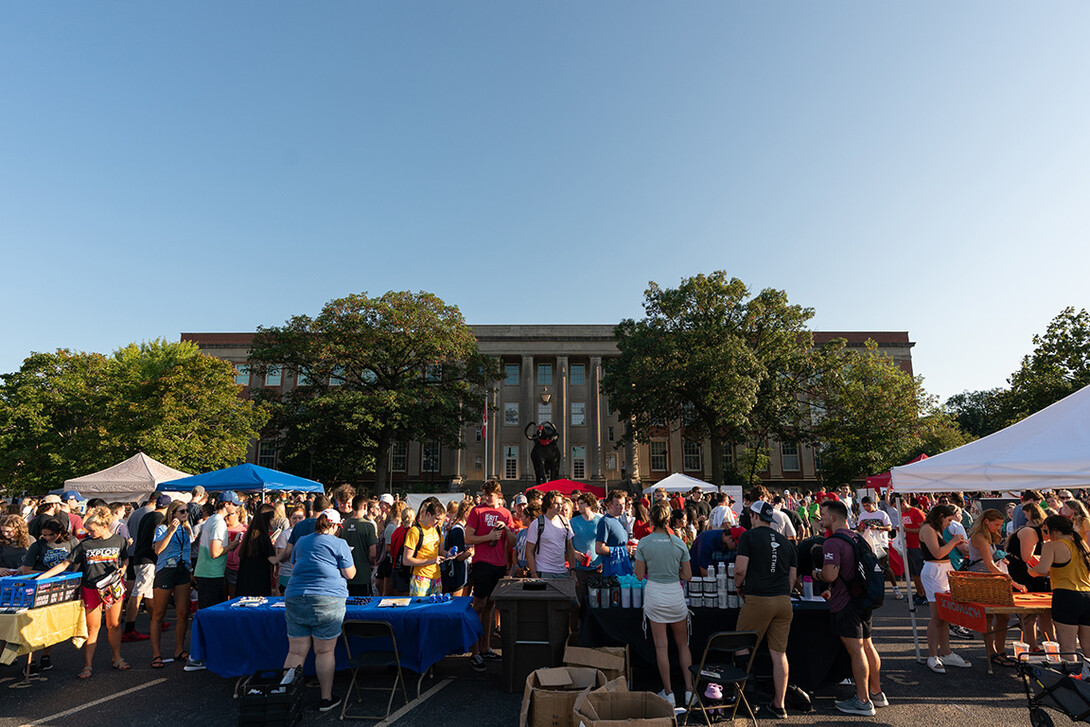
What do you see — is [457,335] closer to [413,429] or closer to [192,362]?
[413,429]

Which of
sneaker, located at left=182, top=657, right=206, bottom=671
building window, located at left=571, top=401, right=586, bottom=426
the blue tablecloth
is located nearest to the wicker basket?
the blue tablecloth

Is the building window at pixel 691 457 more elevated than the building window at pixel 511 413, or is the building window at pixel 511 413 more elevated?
the building window at pixel 511 413

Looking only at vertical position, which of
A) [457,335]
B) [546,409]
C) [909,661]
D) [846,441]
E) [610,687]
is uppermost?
[457,335]

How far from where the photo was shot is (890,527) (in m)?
14.9

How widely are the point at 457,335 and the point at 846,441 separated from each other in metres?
26.4

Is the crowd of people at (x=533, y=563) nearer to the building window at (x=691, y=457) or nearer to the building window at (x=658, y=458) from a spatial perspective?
the building window at (x=691, y=457)

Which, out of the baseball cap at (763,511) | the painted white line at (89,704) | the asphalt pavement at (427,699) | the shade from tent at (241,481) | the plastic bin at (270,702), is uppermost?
the shade from tent at (241,481)

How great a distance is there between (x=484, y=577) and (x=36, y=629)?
16.4 feet

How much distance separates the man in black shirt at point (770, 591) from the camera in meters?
5.93

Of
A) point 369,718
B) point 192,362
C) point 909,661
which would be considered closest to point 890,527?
point 909,661

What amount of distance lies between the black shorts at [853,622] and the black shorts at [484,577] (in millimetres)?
4143

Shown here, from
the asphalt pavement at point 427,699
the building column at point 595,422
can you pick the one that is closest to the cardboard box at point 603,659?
the asphalt pavement at point 427,699

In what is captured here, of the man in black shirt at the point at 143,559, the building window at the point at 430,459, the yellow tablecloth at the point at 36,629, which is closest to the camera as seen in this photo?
the yellow tablecloth at the point at 36,629

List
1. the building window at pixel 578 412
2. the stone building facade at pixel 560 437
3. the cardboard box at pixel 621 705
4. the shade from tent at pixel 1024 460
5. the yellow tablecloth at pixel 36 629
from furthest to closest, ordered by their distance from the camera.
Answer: the building window at pixel 578 412 → the stone building facade at pixel 560 437 → the shade from tent at pixel 1024 460 → the yellow tablecloth at pixel 36 629 → the cardboard box at pixel 621 705
